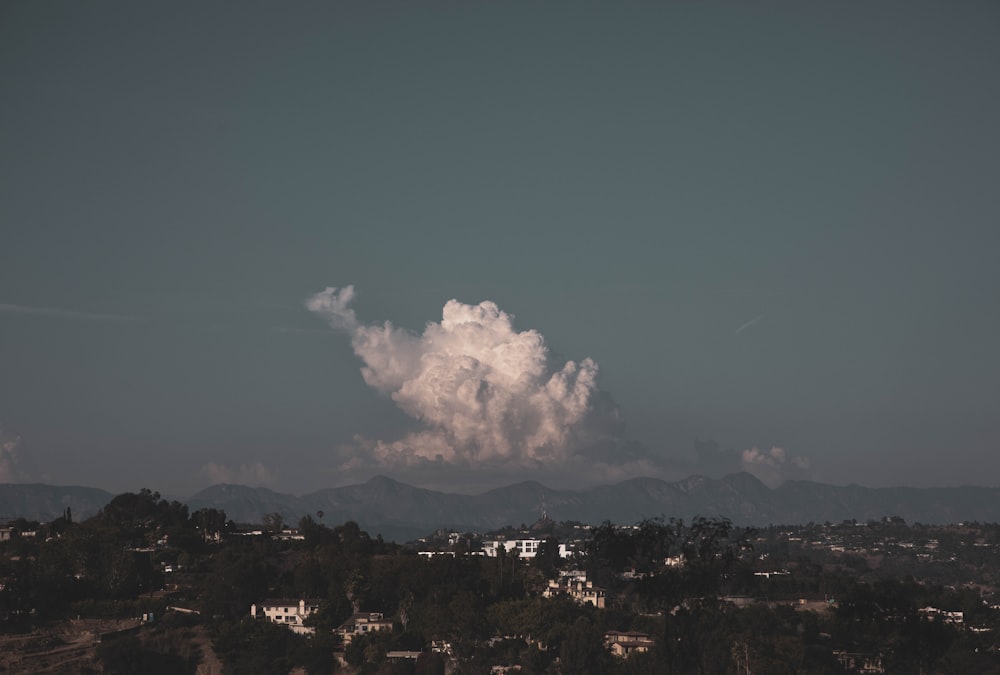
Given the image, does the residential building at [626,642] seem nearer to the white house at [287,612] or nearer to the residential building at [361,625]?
the residential building at [361,625]

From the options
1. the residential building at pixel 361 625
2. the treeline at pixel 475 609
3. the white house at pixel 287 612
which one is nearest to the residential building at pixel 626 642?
the treeline at pixel 475 609

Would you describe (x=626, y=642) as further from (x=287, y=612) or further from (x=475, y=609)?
(x=287, y=612)

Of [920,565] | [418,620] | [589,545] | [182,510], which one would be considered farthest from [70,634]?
[920,565]

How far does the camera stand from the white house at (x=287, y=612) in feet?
234

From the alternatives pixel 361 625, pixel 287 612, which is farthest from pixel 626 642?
pixel 287 612

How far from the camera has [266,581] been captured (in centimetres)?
7769

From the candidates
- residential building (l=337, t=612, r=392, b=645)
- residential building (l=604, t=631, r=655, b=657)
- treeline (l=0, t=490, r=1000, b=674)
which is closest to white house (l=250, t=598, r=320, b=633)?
treeline (l=0, t=490, r=1000, b=674)

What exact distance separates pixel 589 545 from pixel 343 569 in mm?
25858

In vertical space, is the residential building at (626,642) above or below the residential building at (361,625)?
below

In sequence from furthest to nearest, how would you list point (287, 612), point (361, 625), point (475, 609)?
1. point (287, 612)
2. point (475, 609)
3. point (361, 625)

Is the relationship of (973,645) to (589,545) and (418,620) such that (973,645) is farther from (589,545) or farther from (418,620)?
(418,620)

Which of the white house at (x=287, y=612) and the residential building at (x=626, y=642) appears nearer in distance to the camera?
the residential building at (x=626, y=642)

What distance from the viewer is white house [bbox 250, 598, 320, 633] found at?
2805 inches

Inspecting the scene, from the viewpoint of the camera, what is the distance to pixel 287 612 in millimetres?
72000
